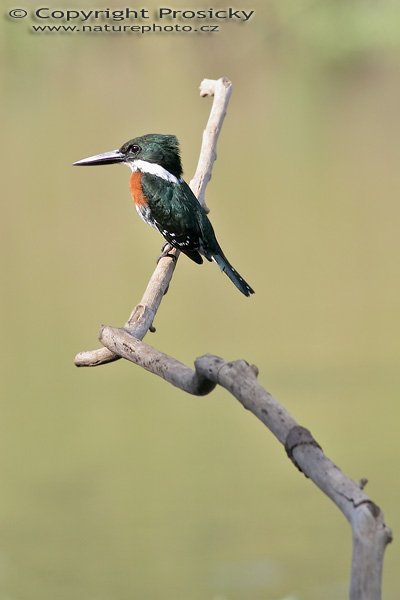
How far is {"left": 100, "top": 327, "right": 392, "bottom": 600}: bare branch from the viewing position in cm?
111

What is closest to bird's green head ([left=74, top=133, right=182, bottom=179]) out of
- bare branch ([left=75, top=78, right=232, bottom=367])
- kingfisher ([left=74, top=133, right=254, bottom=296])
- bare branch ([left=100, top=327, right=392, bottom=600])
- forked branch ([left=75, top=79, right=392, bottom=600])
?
kingfisher ([left=74, top=133, right=254, bottom=296])

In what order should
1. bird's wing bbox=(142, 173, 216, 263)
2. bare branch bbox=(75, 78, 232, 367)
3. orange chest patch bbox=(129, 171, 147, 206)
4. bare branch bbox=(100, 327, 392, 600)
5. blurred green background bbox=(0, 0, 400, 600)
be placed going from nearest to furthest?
bare branch bbox=(100, 327, 392, 600), bare branch bbox=(75, 78, 232, 367), bird's wing bbox=(142, 173, 216, 263), orange chest patch bbox=(129, 171, 147, 206), blurred green background bbox=(0, 0, 400, 600)

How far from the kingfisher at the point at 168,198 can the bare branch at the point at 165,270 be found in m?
0.04

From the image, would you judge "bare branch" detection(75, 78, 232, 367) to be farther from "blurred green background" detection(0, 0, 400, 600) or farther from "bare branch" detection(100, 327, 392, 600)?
"blurred green background" detection(0, 0, 400, 600)

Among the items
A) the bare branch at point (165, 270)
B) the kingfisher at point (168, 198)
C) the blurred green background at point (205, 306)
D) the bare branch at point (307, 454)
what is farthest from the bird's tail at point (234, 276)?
the bare branch at point (307, 454)

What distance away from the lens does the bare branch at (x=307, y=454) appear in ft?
3.65

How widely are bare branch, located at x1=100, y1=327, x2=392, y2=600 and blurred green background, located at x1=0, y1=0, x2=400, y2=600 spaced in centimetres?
165

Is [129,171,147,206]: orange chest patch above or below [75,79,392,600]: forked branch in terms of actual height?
above

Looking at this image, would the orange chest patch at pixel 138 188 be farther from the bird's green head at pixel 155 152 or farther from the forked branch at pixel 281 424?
the forked branch at pixel 281 424

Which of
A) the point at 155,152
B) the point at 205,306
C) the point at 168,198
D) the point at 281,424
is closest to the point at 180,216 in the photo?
the point at 168,198

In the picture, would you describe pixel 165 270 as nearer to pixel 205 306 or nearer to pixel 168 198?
pixel 168 198

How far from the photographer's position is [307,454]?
1.28 metres

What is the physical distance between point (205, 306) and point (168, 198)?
2.05m

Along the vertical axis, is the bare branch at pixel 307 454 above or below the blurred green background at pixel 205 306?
below
